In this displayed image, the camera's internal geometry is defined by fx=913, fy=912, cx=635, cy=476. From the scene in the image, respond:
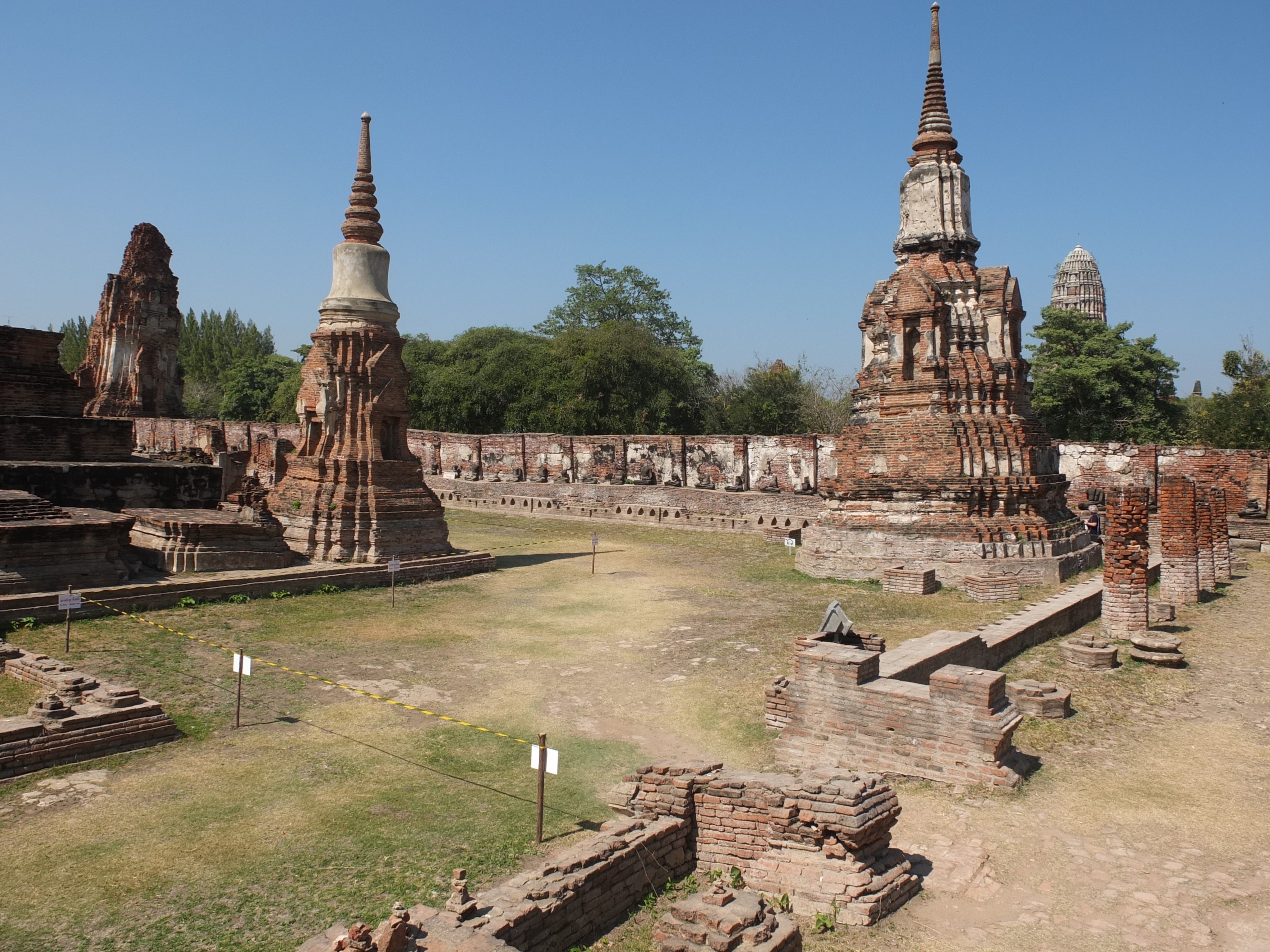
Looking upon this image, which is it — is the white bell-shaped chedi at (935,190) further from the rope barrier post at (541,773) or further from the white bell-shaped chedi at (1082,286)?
the white bell-shaped chedi at (1082,286)

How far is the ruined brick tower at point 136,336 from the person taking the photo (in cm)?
2725

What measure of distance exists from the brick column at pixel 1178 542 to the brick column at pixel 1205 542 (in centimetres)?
60

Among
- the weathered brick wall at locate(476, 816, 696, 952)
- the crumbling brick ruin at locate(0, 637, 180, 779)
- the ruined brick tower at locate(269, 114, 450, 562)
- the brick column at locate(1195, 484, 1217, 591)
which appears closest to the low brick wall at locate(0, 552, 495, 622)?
the ruined brick tower at locate(269, 114, 450, 562)

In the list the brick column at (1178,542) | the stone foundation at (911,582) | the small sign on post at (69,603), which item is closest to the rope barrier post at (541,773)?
the small sign on post at (69,603)

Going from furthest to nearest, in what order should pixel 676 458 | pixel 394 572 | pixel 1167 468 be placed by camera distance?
pixel 676 458 < pixel 1167 468 < pixel 394 572

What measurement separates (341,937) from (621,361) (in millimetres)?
29551

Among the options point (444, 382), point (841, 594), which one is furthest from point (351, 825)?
point (444, 382)

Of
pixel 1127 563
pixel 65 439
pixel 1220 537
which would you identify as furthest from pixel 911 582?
pixel 65 439

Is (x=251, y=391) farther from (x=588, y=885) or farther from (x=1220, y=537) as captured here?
(x=588, y=885)

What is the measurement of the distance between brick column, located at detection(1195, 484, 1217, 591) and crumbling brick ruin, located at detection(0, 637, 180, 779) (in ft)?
41.7

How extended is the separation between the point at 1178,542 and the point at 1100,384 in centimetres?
1798

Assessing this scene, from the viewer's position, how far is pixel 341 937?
11.4ft

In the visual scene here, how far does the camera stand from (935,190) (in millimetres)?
15008

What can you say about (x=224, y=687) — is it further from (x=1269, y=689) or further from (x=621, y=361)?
(x=621, y=361)
